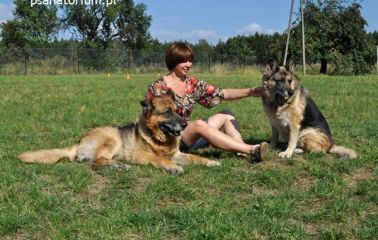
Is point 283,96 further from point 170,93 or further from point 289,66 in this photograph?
point 170,93

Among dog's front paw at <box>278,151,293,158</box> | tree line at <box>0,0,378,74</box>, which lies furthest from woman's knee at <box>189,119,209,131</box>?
tree line at <box>0,0,378,74</box>

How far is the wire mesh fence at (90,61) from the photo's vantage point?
Answer: 3744 cm

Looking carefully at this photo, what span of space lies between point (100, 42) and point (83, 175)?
59543mm

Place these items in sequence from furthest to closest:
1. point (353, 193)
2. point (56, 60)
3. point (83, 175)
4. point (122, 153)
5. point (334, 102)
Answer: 1. point (56, 60)
2. point (334, 102)
3. point (122, 153)
4. point (83, 175)
5. point (353, 193)

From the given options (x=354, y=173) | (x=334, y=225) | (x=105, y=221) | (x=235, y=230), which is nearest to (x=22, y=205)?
(x=105, y=221)

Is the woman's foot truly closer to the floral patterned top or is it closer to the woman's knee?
the woman's knee

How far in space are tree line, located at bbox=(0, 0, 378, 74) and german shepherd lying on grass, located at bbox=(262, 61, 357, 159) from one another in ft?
63.5

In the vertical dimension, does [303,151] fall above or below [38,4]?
below

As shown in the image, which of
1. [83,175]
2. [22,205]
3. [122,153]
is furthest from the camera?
[122,153]

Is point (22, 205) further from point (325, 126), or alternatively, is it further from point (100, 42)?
point (100, 42)

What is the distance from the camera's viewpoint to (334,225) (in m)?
3.71

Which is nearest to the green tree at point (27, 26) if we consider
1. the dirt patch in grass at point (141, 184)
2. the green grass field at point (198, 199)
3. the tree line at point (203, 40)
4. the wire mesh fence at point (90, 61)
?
the tree line at point (203, 40)

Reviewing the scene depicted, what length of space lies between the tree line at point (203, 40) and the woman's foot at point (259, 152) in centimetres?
2035

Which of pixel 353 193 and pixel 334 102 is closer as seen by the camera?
pixel 353 193
